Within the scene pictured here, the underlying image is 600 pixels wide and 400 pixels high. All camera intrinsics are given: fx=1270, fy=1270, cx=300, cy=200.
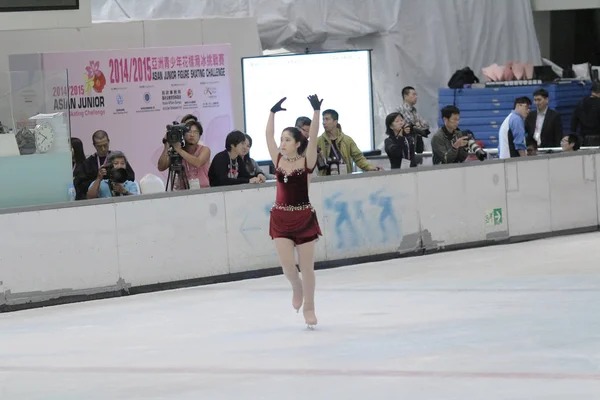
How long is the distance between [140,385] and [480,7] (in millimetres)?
17548

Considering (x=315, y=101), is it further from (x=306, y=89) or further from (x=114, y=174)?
(x=306, y=89)

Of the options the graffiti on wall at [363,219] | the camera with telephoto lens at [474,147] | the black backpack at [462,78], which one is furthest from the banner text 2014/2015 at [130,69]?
the black backpack at [462,78]

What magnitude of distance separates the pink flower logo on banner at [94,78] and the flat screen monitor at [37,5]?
Result: 1.26 m

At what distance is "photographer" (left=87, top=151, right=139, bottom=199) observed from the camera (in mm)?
11500

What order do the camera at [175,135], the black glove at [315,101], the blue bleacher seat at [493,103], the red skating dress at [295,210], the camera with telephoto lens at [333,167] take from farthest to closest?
1. the blue bleacher seat at [493,103]
2. the camera with telephoto lens at [333,167]
3. the camera at [175,135]
4. the black glove at [315,101]
5. the red skating dress at [295,210]

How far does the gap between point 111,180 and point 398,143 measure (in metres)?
3.63

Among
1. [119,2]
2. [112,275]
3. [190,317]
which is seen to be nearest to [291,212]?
[190,317]

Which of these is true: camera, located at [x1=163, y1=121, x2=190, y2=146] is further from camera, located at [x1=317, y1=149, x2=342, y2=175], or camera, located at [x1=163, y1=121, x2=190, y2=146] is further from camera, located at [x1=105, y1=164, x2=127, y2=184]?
camera, located at [x1=317, y1=149, x2=342, y2=175]

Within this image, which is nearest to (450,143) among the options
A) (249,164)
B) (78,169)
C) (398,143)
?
(398,143)

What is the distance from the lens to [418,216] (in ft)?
42.8

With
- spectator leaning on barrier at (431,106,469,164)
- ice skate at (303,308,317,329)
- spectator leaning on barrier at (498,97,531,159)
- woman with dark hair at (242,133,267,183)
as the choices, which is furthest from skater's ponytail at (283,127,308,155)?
spectator leaning on barrier at (498,97,531,159)

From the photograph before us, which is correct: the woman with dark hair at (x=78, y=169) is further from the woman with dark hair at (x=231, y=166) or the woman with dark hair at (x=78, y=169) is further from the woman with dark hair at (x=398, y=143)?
the woman with dark hair at (x=398, y=143)

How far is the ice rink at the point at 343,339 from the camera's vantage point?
7.31 meters

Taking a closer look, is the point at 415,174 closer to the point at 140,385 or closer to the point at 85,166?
the point at 85,166
